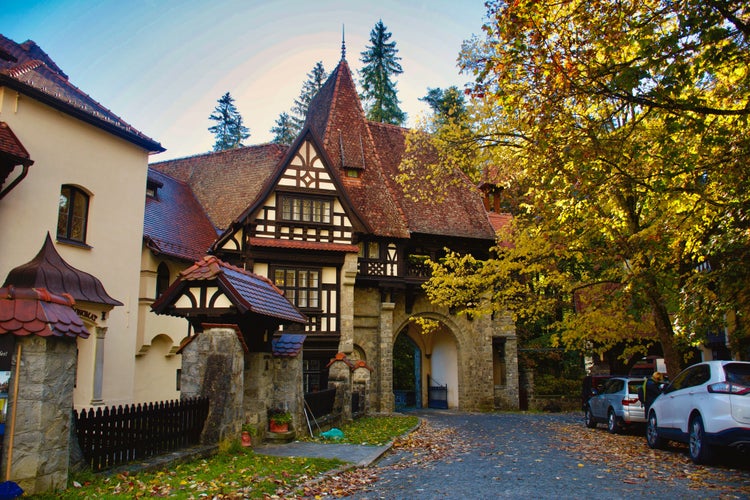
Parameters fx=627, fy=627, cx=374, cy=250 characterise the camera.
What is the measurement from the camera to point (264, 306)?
11.2 meters

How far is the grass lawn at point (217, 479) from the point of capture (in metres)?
6.86

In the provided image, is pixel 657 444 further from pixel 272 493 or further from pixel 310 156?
pixel 310 156

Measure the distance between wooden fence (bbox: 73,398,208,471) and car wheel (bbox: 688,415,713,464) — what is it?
7881mm

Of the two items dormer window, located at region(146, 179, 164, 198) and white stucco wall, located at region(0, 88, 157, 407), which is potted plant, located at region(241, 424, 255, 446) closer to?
white stucco wall, located at region(0, 88, 157, 407)

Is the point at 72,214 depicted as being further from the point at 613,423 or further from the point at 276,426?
the point at 613,423

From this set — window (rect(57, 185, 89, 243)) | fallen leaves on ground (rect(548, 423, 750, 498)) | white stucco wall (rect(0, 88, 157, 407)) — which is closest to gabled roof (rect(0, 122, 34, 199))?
white stucco wall (rect(0, 88, 157, 407))

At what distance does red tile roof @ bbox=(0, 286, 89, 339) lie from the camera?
20.6 ft

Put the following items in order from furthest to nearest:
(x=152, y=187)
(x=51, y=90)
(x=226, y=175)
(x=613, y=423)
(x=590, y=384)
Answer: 1. (x=226, y=175)
2. (x=590, y=384)
3. (x=152, y=187)
4. (x=51, y=90)
5. (x=613, y=423)

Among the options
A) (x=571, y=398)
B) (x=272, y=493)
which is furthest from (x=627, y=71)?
(x=571, y=398)

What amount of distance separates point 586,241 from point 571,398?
1698cm

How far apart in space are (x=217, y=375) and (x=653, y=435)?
8.49 m

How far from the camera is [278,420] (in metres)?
12.1

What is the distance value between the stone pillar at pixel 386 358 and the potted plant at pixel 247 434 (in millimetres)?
14395

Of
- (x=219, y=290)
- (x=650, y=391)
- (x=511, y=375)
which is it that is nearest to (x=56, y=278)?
(x=219, y=290)
